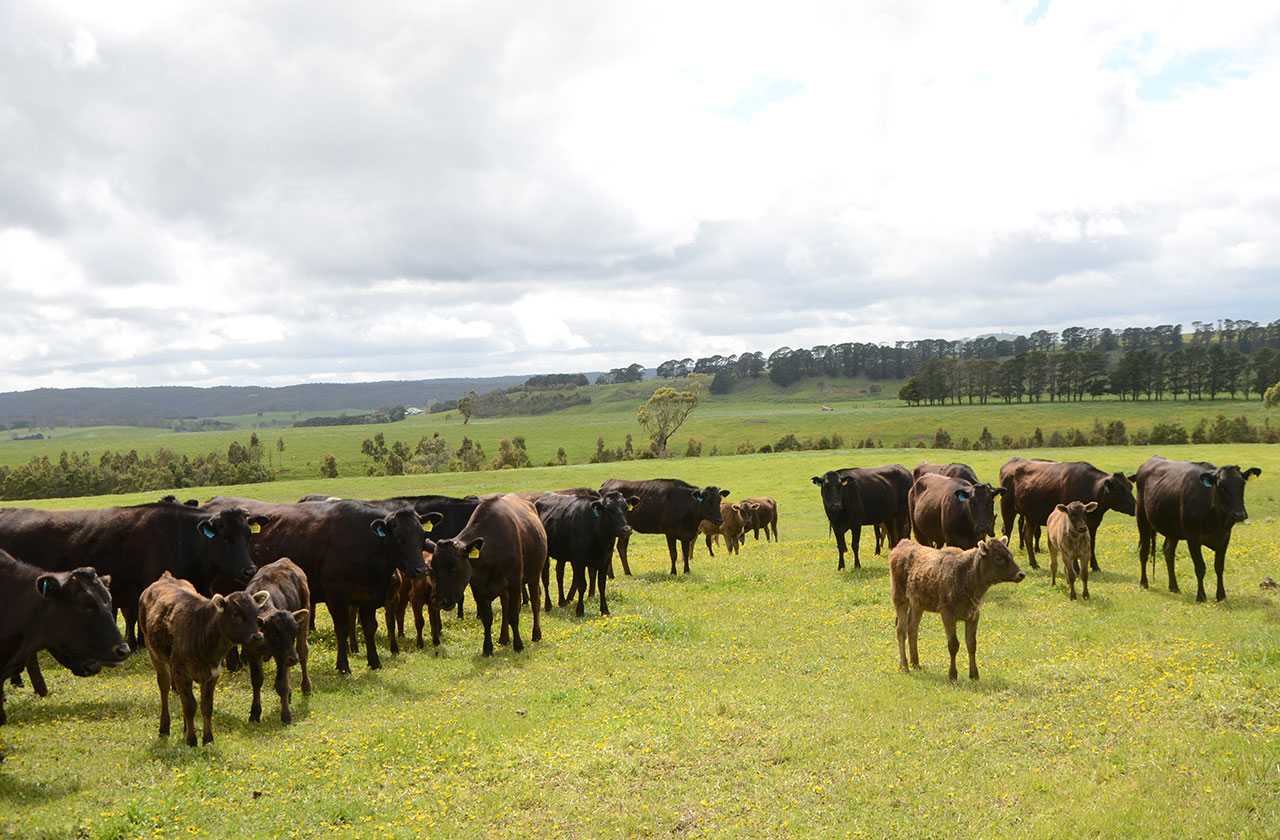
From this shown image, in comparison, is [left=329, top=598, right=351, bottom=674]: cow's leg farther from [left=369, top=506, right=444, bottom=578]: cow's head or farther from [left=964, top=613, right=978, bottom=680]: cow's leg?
[left=964, top=613, right=978, bottom=680]: cow's leg

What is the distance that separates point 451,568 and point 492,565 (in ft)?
3.15

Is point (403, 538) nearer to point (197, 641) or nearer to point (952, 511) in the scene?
point (197, 641)

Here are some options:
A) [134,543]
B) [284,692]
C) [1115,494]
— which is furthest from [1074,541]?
[134,543]

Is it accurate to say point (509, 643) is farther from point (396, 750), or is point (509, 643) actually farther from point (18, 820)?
point (18, 820)

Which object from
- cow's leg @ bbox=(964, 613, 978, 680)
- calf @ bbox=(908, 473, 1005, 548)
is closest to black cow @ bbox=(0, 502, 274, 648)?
cow's leg @ bbox=(964, 613, 978, 680)

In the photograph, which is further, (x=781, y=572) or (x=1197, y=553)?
(x=781, y=572)

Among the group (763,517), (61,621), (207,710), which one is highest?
(61,621)

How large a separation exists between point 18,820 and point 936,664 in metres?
12.2

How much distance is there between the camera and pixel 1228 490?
1581 centimetres

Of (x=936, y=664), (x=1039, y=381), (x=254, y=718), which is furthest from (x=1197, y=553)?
(x=1039, y=381)

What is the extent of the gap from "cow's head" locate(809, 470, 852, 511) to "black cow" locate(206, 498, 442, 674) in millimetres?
12813

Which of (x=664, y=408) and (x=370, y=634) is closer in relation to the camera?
(x=370, y=634)

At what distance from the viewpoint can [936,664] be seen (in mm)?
12523

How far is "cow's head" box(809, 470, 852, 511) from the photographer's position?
22.4 m
